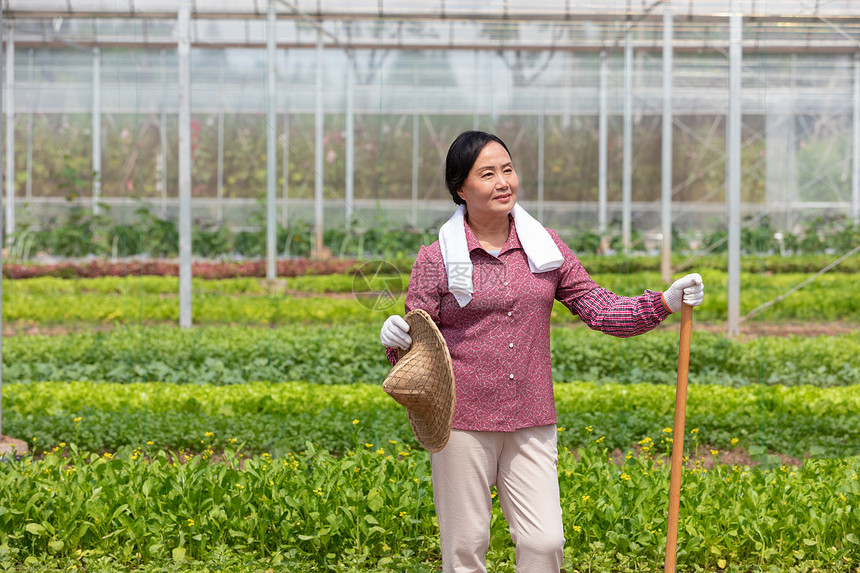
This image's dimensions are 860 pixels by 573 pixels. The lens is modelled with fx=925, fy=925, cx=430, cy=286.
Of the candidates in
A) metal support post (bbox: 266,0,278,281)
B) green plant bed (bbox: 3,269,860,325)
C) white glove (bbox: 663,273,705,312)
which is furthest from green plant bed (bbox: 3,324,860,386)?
white glove (bbox: 663,273,705,312)

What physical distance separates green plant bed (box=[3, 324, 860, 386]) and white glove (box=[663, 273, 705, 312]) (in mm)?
4130

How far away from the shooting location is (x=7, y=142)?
1405 centimetres

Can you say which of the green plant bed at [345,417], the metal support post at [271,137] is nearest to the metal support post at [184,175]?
the metal support post at [271,137]

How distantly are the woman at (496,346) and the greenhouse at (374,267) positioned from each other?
40 cm

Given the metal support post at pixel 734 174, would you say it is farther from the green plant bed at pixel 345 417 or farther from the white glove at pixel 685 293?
the white glove at pixel 685 293

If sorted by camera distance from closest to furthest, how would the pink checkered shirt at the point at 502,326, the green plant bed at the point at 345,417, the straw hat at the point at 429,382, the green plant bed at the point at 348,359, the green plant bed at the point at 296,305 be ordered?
the straw hat at the point at 429,382
the pink checkered shirt at the point at 502,326
the green plant bed at the point at 345,417
the green plant bed at the point at 348,359
the green plant bed at the point at 296,305

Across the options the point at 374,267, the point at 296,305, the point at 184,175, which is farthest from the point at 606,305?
the point at 296,305

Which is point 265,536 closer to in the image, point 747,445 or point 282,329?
point 747,445

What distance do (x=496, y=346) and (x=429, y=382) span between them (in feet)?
0.71

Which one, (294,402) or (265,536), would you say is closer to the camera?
(265,536)

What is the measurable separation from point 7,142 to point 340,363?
31.8ft

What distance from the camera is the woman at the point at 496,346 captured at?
229 centimetres

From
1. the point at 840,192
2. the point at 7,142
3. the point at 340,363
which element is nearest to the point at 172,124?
the point at 7,142

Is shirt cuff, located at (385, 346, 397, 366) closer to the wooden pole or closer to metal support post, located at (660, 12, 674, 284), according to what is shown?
the wooden pole
